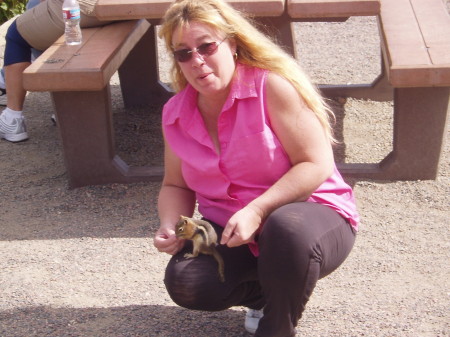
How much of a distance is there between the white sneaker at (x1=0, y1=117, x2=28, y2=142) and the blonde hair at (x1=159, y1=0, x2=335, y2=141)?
272 cm

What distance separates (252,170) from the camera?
254 centimetres

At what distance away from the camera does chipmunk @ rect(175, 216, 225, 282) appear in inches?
98.2

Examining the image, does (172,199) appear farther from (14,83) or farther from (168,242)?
(14,83)

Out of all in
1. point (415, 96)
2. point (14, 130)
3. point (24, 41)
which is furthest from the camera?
point (14, 130)

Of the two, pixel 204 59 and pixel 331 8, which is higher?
pixel 204 59

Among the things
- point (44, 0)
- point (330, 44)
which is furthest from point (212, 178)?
point (330, 44)

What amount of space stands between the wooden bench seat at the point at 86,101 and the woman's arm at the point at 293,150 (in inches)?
64.8

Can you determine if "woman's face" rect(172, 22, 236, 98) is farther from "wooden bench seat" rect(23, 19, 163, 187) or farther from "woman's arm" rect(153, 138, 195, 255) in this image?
"wooden bench seat" rect(23, 19, 163, 187)

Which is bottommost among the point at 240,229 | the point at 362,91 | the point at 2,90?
the point at 2,90

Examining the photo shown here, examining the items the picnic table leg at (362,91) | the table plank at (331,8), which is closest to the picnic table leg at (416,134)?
the table plank at (331,8)

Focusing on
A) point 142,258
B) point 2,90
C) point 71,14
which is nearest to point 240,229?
point 142,258

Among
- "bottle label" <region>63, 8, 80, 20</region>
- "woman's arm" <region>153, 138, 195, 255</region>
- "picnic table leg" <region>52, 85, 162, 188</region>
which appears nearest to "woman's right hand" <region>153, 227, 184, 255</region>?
"woman's arm" <region>153, 138, 195, 255</region>

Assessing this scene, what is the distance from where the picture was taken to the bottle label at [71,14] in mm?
4254

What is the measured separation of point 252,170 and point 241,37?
0.42 meters
